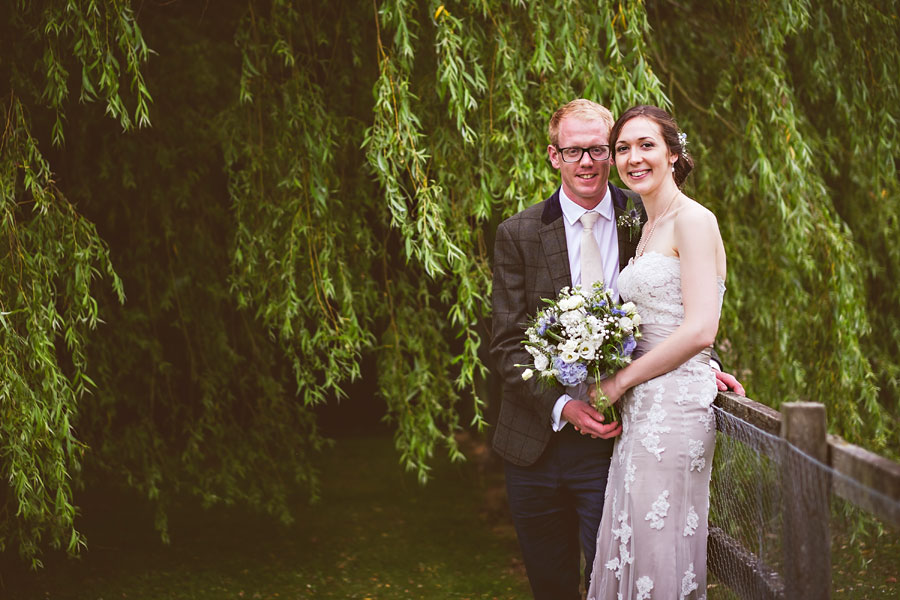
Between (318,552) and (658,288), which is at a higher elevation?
(658,288)

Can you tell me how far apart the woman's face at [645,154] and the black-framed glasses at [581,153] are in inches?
6.6

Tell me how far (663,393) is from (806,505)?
2.03ft

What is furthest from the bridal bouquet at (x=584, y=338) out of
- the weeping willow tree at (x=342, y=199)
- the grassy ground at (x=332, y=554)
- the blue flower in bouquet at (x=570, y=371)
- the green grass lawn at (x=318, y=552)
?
the green grass lawn at (x=318, y=552)

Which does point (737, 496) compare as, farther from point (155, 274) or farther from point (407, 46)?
point (155, 274)

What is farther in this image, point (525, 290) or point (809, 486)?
point (525, 290)

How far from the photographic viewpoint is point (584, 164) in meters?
2.64

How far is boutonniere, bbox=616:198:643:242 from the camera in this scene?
8.60ft

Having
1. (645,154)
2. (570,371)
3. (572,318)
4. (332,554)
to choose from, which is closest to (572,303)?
(572,318)

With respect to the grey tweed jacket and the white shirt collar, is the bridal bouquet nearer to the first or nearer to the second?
the grey tweed jacket

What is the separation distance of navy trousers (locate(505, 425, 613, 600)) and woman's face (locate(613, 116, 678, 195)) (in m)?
0.76

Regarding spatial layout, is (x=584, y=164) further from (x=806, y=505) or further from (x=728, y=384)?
(x=806, y=505)

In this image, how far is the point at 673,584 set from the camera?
233 centimetres

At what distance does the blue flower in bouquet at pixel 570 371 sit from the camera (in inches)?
93.9

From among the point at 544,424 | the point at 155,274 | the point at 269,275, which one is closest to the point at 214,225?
the point at 155,274
